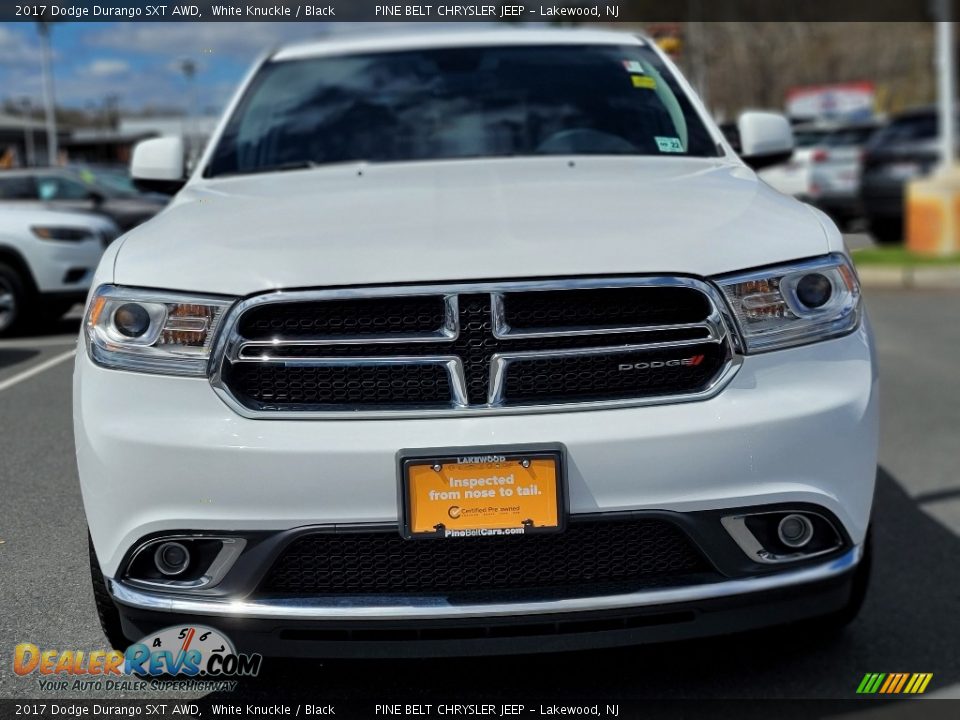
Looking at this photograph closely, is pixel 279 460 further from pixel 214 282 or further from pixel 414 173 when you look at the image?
pixel 414 173

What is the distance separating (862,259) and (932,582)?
10.9 metres

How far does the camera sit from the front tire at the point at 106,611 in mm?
2822

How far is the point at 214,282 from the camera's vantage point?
8.73ft

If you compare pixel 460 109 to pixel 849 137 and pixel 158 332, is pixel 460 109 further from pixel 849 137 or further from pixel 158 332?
pixel 849 137

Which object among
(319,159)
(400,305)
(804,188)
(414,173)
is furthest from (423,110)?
(804,188)

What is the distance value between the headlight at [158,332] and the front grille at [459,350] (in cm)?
6

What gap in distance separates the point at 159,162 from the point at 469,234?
191 cm

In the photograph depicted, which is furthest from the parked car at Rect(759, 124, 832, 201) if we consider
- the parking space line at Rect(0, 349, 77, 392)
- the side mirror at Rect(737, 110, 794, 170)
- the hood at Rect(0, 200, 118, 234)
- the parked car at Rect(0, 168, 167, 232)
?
the parking space line at Rect(0, 349, 77, 392)

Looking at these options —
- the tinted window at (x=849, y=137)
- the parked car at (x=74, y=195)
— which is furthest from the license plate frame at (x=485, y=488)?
the tinted window at (x=849, y=137)

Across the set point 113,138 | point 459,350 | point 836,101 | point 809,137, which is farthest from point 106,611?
point 113,138

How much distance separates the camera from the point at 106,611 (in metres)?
2.86

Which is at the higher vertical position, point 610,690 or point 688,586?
point 688,586

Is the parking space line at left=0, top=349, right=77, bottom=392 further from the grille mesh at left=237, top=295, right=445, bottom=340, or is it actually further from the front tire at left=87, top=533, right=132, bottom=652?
the grille mesh at left=237, top=295, right=445, bottom=340

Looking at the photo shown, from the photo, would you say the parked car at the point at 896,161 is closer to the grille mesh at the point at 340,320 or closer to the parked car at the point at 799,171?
the parked car at the point at 799,171
